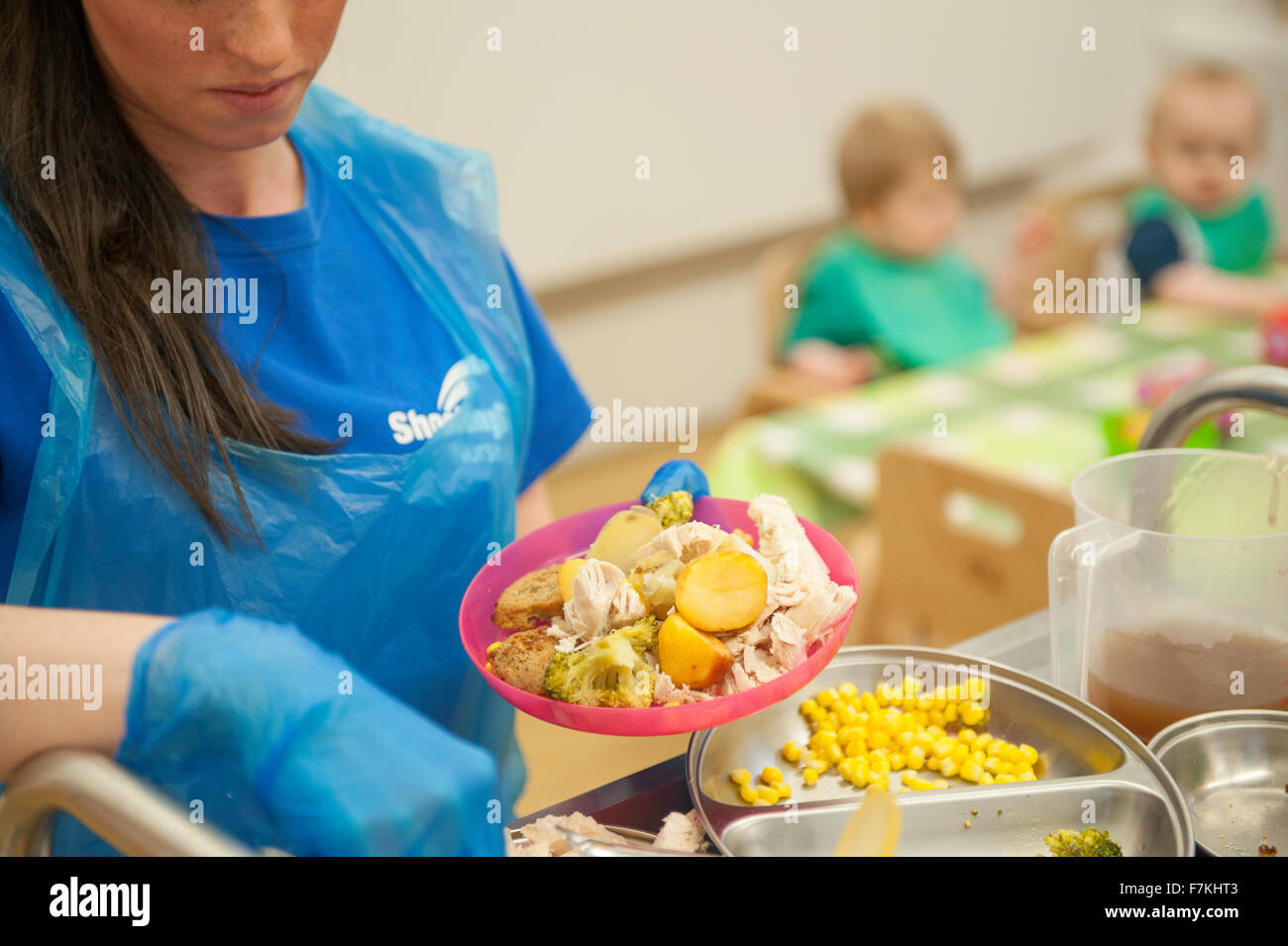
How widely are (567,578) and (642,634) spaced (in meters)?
0.08

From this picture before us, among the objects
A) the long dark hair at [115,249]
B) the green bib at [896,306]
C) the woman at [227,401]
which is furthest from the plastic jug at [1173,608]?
the green bib at [896,306]

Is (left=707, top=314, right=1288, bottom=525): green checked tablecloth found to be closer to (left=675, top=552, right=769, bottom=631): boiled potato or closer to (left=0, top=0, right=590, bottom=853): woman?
(left=0, top=0, right=590, bottom=853): woman

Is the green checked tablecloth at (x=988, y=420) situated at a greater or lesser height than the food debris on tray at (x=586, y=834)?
greater

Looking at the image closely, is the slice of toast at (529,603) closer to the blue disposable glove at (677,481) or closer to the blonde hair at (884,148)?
the blue disposable glove at (677,481)

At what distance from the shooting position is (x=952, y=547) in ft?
5.95

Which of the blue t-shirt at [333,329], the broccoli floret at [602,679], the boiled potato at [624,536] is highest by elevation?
the blue t-shirt at [333,329]

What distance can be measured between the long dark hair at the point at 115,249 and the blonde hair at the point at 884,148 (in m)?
2.21

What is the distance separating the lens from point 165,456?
83 centimetres

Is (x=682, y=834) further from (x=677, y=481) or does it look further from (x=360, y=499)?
(x=360, y=499)

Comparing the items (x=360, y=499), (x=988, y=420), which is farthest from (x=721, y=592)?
(x=988, y=420)

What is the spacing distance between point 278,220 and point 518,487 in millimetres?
345

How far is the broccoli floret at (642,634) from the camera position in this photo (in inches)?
28.6
